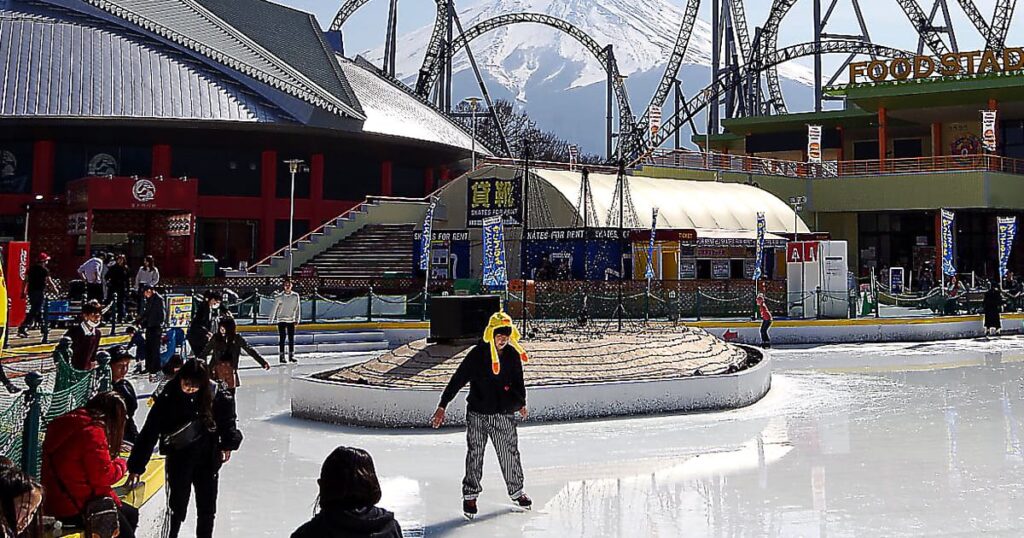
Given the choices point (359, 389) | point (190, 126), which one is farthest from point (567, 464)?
point (190, 126)

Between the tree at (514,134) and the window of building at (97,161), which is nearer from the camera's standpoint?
the window of building at (97,161)

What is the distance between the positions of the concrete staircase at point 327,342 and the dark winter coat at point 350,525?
58.4ft

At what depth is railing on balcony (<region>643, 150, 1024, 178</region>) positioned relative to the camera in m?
42.3

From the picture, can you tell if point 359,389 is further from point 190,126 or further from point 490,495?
point 190,126

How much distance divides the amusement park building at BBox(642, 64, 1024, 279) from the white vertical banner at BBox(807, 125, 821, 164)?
492mm

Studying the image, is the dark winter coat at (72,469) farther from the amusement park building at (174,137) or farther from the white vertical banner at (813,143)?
the white vertical banner at (813,143)

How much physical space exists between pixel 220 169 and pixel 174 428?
3811cm

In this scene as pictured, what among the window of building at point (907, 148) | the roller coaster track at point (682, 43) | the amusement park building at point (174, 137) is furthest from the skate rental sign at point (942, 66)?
the amusement park building at point (174, 137)

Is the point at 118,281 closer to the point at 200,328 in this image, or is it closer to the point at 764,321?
the point at 200,328

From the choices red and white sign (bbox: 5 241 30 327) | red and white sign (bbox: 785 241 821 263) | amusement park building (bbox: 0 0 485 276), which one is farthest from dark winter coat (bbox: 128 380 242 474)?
amusement park building (bbox: 0 0 485 276)

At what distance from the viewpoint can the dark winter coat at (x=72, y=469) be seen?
4.42 meters

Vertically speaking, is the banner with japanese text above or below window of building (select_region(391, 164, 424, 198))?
below

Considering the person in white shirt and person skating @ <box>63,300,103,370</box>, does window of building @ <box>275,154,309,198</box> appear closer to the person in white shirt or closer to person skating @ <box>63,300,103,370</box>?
the person in white shirt

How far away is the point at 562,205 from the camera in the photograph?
113 ft
